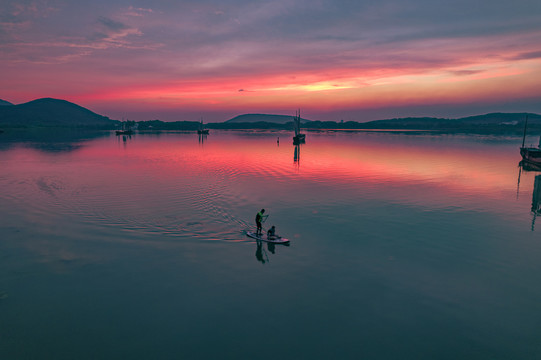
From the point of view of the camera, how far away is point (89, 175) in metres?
47.5

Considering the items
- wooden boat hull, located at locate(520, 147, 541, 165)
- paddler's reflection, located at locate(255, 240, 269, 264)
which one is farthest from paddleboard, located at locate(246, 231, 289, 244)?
wooden boat hull, located at locate(520, 147, 541, 165)

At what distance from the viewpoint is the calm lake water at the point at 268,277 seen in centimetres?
1245

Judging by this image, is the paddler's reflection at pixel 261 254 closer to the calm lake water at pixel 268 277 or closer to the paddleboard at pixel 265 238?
the calm lake water at pixel 268 277

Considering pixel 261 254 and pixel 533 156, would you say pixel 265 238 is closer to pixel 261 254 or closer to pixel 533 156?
pixel 261 254

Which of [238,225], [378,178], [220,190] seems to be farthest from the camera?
[378,178]

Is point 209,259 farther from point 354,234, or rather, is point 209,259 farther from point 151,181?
point 151,181

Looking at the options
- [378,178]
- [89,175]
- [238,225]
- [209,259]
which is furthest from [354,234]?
[89,175]

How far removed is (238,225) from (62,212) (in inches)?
672

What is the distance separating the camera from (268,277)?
17.4 meters

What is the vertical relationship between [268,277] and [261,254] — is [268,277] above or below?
below

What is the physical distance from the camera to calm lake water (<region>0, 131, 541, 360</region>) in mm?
12445

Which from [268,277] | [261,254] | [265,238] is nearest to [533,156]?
[265,238]

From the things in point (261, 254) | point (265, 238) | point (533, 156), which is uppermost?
point (533, 156)

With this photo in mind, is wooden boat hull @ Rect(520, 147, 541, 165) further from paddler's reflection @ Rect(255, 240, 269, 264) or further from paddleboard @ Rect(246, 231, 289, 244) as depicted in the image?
paddler's reflection @ Rect(255, 240, 269, 264)
